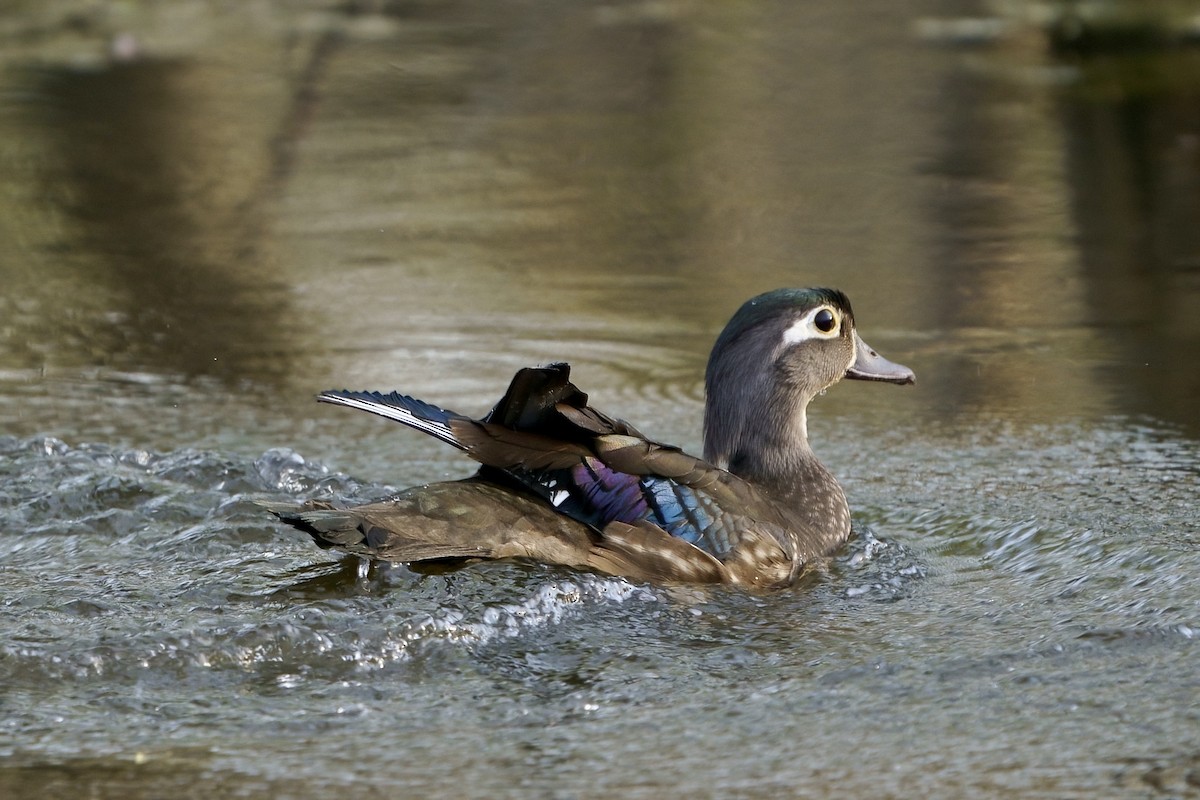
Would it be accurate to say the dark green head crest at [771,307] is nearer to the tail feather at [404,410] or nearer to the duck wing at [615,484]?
the duck wing at [615,484]

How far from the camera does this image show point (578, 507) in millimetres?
5480

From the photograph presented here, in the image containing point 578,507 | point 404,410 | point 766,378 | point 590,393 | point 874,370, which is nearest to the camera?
point 404,410

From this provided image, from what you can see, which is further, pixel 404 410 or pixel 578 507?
pixel 578 507

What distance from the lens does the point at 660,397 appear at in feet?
25.5

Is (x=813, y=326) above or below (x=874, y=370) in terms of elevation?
above

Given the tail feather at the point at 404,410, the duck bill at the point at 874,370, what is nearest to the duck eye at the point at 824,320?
the duck bill at the point at 874,370

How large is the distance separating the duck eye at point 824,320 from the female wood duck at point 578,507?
51 centimetres

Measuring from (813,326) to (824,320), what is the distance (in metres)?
0.04

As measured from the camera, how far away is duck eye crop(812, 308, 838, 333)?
20.4 ft

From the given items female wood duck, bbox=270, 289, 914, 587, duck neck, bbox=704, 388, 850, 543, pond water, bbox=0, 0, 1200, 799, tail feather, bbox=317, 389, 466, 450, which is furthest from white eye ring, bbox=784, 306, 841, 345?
tail feather, bbox=317, 389, 466, 450

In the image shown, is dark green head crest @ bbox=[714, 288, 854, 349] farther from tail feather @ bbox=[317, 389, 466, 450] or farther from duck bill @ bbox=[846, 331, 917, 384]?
tail feather @ bbox=[317, 389, 466, 450]

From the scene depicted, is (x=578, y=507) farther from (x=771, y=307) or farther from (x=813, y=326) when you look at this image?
(x=813, y=326)

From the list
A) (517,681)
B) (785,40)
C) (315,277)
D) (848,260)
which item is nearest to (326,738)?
(517,681)

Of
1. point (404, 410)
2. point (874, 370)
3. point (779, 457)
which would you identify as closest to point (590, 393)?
point (874, 370)
